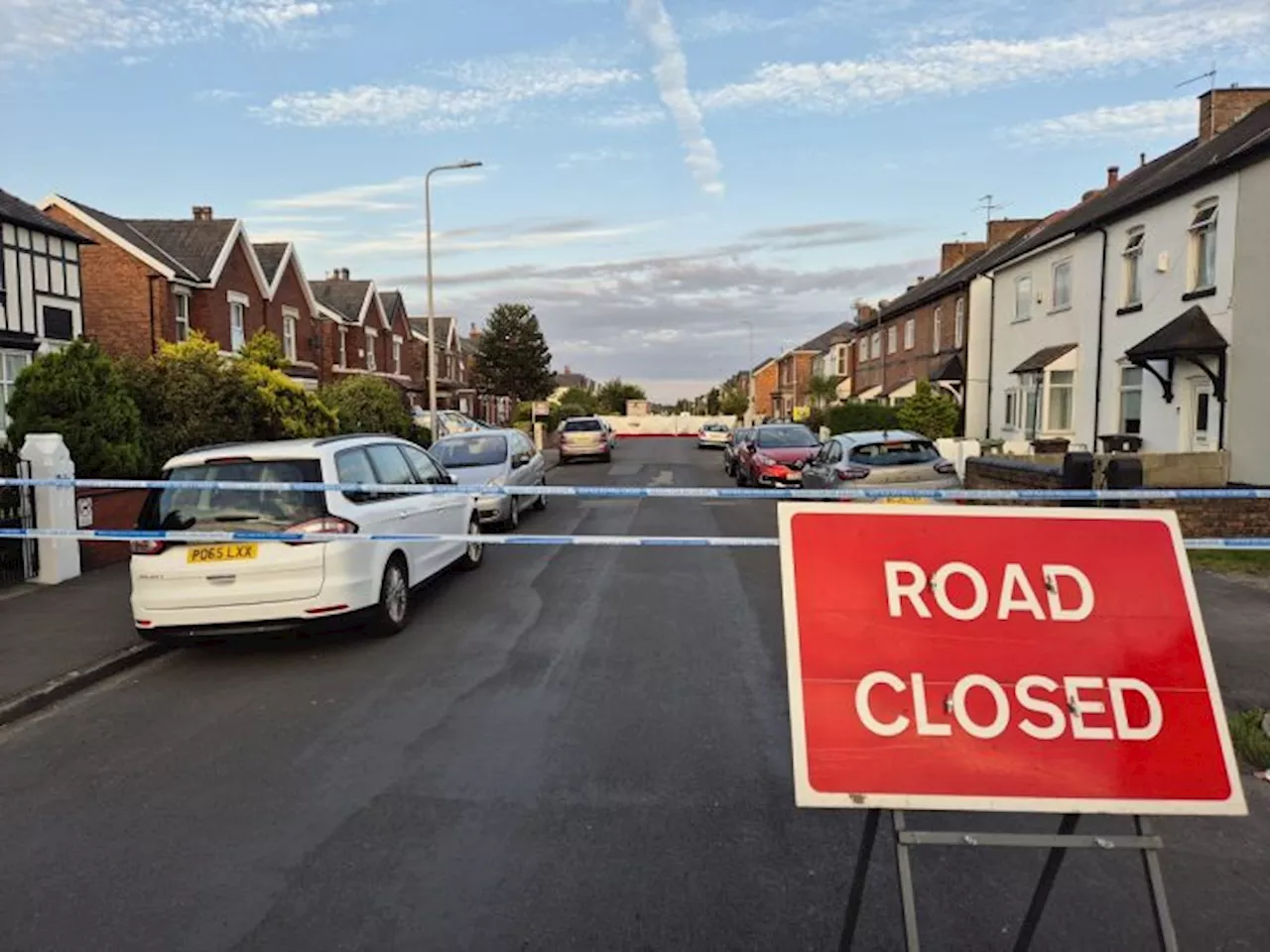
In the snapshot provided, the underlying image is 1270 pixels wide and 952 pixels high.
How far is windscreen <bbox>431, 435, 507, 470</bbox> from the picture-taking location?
592 inches

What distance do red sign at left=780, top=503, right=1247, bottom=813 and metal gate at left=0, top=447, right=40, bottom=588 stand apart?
938 centimetres

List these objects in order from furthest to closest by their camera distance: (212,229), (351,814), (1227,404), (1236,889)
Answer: (212,229)
(1227,404)
(351,814)
(1236,889)

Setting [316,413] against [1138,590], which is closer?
[1138,590]

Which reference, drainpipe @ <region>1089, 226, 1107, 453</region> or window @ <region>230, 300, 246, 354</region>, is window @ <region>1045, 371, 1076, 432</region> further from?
window @ <region>230, 300, 246, 354</region>

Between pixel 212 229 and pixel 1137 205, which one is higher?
pixel 212 229

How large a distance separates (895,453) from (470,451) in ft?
23.0

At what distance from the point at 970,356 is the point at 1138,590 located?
1147 inches

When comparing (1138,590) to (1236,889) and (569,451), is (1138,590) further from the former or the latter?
(569,451)

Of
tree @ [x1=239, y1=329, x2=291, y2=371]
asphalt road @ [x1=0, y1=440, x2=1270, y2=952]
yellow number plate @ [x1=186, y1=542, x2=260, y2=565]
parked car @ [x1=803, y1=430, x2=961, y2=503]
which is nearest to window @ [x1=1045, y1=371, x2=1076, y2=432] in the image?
parked car @ [x1=803, y1=430, x2=961, y2=503]

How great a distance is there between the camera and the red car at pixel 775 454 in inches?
768

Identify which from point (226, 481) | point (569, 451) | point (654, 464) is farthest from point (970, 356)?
point (226, 481)

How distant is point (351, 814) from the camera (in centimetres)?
413

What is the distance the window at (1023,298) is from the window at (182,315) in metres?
26.0

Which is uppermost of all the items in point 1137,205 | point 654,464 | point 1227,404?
point 1137,205
